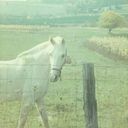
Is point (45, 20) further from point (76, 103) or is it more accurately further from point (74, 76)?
point (76, 103)

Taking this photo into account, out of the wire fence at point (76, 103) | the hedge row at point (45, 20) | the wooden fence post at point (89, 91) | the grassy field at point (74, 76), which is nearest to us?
the wooden fence post at point (89, 91)

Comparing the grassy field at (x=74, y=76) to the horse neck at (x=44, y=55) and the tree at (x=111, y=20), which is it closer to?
the tree at (x=111, y=20)

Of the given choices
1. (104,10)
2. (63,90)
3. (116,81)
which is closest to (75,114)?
(63,90)

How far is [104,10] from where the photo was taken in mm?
7984

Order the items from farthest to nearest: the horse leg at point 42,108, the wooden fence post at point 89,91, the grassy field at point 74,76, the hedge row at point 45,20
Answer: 1. the hedge row at point 45,20
2. the grassy field at point 74,76
3. the horse leg at point 42,108
4. the wooden fence post at point 89,91

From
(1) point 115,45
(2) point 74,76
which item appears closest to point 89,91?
(2) point 74,76

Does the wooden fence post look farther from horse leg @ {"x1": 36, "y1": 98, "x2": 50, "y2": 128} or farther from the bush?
the bush

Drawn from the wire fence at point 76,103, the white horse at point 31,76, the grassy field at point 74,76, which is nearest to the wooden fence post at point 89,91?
the white horse at point 31,76

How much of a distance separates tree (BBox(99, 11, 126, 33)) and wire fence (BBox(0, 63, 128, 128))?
989 mm

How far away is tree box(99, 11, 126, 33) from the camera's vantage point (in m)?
7.91

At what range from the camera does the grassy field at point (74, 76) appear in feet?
23.6

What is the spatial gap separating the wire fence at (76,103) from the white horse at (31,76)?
0.12m

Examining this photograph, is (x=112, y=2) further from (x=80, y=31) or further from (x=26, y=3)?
(x=26, y=3)

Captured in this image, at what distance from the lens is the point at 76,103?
6984mm
